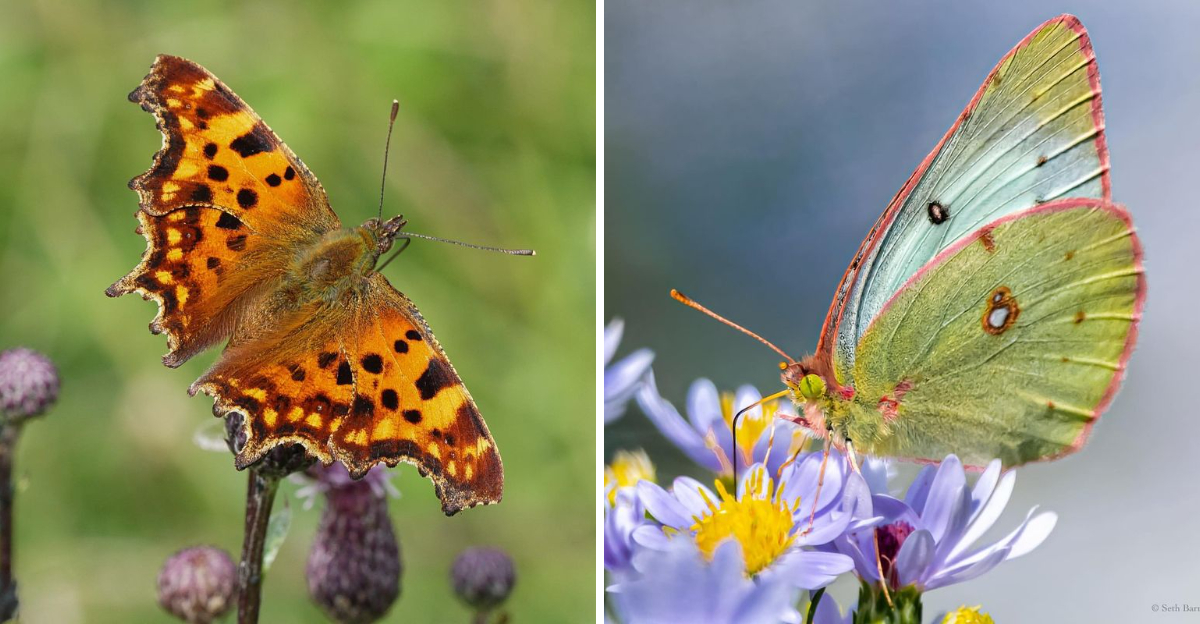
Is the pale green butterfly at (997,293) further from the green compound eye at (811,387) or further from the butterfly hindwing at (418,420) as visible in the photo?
the butterfly hindwing at (418,420)

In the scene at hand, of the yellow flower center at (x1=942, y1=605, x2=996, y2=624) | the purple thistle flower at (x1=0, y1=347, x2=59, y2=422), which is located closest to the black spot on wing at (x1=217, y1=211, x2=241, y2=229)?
the purple thistle flower at (x1=0, y1=347, x2=59, y2=422)

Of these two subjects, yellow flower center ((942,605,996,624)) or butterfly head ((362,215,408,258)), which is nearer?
yellow flower center ((942,605,996,624))

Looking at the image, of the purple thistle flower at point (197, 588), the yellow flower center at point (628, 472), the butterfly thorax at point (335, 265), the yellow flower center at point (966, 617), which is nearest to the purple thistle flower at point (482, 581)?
the yellow flower center at point (628, 472)

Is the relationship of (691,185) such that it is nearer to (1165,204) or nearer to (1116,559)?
(1165,204)

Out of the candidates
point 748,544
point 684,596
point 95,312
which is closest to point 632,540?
point 748,544

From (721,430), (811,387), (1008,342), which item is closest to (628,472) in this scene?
(721,430)

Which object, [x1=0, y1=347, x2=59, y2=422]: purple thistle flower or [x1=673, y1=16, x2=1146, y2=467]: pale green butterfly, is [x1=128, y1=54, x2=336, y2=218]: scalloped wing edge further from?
[x1=673, y1=16, x2=1146, y2=467]: pale green butterfly
